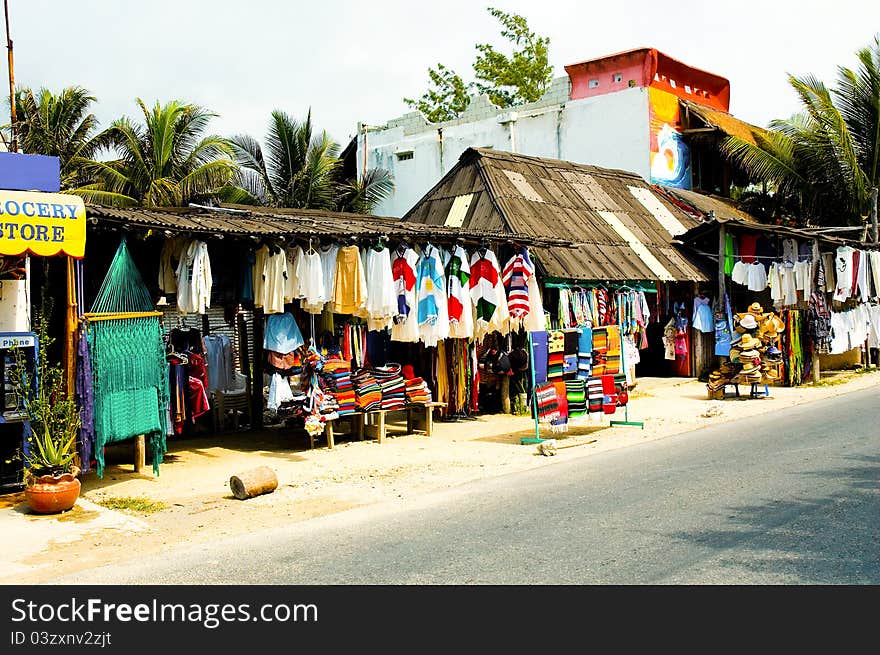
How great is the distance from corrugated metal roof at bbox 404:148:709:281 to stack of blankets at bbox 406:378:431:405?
375cm

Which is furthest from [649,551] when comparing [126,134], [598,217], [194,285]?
[126,134]

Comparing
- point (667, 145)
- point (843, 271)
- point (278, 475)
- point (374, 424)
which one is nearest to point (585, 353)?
point (374, 424)

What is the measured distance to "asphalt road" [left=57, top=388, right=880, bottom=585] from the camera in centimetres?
551

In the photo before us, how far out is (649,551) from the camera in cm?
589

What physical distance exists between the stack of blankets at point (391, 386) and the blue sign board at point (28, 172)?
501cm

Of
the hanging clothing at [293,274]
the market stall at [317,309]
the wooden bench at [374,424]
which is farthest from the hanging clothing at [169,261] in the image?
the wooden bench at [374,424]

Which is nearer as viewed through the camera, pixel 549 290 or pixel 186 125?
pixel 549 290

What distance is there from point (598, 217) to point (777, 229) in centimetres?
391

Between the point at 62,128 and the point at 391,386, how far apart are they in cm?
2151

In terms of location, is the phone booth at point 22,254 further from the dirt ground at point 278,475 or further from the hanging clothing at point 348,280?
the hanging clothing at point 348,280

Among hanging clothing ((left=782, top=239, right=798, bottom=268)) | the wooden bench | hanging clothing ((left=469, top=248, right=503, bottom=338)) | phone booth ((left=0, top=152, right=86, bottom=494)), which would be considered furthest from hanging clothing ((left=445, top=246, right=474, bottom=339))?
hanging clothing ((left=782, top=239, right=798, bottom=268))

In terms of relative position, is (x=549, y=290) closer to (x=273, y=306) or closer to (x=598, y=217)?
(x=598, y=217)

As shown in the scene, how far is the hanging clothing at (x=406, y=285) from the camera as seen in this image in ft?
40.0

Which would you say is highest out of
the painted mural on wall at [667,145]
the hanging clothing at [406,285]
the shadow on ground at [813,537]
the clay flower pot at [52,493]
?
the painted mural on wall at [667,145]
